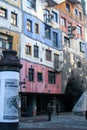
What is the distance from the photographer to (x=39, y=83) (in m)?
38.6

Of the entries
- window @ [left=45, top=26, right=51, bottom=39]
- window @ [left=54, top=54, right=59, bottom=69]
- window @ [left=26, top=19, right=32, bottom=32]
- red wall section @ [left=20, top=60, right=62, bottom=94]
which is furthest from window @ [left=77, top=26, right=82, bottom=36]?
window @ [left=26, top=19, right=32, bottom=32]

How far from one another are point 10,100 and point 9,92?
0.28m

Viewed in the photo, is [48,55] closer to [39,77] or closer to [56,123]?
[39,77]

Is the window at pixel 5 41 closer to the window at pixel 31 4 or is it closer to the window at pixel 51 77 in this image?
the window at pixel 31 4

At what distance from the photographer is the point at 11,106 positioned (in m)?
12.0

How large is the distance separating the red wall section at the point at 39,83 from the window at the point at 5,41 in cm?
270

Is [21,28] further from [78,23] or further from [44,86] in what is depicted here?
[78,23]

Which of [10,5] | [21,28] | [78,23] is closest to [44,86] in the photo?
[21,28]

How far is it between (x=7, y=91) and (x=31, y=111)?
26.9m

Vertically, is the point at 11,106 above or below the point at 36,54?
below

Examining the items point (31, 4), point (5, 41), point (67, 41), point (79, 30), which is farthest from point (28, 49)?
point (79, 30)

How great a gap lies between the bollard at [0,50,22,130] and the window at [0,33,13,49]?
21.0m

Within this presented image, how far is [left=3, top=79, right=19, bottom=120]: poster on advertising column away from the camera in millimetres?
11961

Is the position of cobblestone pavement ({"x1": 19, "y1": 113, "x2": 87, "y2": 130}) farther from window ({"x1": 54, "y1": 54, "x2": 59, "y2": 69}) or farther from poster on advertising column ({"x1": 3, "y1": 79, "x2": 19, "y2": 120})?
window ({"x1": 54, "y1": 54, "x2": 59, "y2": 69})
